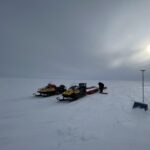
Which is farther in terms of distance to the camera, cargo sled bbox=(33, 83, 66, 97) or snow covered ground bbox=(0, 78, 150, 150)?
cargo sled bbox=(33, 83, 66, 97)

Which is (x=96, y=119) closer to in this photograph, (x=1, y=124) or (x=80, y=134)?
(x=80, y=134)

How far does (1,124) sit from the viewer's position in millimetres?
7984

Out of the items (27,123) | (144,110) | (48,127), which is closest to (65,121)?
(48,127)

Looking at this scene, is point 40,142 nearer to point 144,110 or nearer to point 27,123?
point 27,123

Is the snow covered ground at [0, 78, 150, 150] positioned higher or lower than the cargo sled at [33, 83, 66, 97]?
lower

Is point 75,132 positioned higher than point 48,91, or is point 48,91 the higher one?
point 48,91

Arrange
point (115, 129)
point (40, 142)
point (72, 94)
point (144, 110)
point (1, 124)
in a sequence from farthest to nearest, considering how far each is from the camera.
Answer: point (72, 94) → point (144, 110) → point (1, 124) → point (115, 129) → point (40, 142)

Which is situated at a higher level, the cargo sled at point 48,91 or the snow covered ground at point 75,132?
the cargo sled at point 48,91

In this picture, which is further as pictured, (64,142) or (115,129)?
(115,129)

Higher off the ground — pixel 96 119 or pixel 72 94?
pixel 72 94

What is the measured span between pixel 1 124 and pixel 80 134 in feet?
13.1

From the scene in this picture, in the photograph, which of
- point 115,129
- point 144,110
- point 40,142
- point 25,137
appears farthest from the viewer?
point 144,110

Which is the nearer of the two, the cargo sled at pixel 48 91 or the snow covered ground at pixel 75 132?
the snow covered ground at pixel 75 132

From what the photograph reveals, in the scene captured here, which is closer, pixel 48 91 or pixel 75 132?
pixel 75 132
